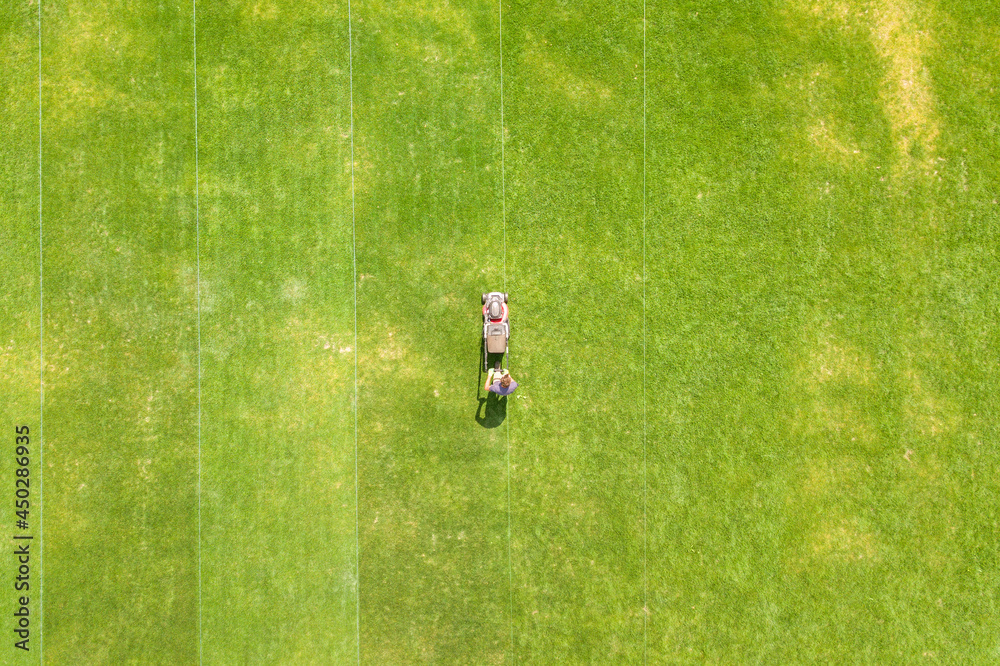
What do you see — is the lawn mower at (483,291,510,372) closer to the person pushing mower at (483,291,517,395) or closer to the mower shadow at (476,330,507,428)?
the person pushing mower at (483,291,517,395)

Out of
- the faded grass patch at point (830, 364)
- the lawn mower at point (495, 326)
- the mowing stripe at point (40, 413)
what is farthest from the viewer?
the faded grass patch at point (830, 364)

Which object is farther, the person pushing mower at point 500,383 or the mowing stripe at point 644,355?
the mowing stripe at point 644,355

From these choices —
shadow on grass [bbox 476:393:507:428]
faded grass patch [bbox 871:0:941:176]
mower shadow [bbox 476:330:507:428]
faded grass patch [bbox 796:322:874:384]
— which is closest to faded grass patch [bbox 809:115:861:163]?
faded grass patch [bbox 871:0:941:176]

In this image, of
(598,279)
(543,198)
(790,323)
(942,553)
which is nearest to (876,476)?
(942,553)

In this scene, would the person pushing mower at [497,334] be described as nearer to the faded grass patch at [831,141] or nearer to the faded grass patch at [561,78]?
the faded grass patch at [561,78]

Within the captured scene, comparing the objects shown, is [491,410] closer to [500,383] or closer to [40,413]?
[500,383]

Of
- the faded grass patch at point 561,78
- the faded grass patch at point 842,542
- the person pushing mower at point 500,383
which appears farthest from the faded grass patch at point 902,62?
the person pushing mower at point 500,383

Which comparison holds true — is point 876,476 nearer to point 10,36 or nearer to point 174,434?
point 174,434
